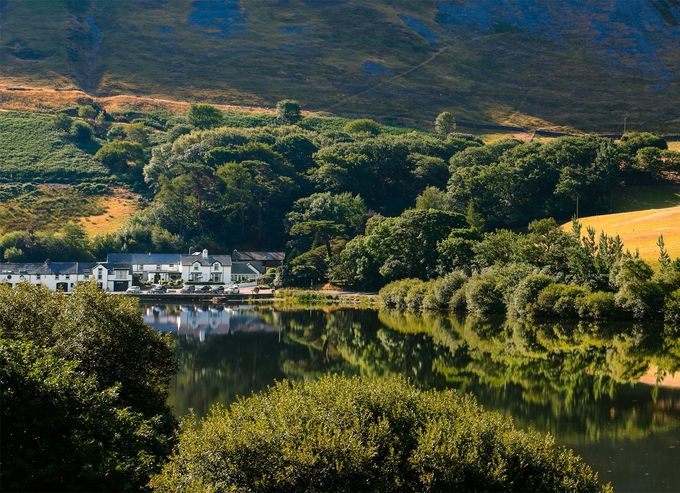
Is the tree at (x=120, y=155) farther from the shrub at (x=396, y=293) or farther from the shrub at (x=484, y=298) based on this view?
the shrub at (x=484, y=298)

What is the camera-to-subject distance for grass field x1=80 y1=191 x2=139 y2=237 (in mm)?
117537

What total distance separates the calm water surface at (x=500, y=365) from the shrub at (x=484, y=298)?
16.6ft

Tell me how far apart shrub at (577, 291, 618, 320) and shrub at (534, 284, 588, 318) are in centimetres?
66

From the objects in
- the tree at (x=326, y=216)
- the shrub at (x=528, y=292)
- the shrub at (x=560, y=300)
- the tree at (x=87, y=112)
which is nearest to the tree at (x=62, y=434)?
the shrub at (x=560, y=300)

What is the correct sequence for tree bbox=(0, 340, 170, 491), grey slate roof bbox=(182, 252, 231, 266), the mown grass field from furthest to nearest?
grey slate roof bbox=(182, 252, 231, 266)
the mown grass field
tree bbox=(0, 340, 170, 491)

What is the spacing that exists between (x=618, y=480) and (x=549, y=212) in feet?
295

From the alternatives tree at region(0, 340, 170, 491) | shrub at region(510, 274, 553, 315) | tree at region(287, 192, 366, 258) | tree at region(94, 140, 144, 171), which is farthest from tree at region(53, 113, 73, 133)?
tree at region(0, 340, 170, 491)

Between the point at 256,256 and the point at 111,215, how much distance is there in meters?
23.1

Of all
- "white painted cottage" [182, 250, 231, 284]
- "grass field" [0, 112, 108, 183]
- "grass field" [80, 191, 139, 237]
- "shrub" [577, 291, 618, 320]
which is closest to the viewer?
"shrub" [577, 291, 618, 320]

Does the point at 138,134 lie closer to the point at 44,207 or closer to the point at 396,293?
the point at 44,207

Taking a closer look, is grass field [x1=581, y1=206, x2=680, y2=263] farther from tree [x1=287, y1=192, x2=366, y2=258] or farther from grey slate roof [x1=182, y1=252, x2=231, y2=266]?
grey slate roof [x1=182, y1=252, x2=231, y2=266]

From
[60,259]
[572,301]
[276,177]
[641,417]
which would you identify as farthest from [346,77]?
[641,417]

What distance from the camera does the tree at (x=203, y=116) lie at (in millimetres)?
157000

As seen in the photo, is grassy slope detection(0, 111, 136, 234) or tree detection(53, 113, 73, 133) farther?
tree detection(53, 113, 73, 133)
